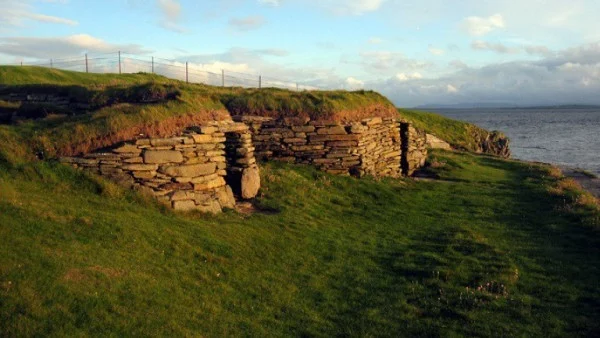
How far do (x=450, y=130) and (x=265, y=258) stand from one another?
46.3 metres

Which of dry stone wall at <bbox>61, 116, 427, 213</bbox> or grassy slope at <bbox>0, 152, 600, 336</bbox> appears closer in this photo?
grassy slope at <bbox>0, 152, 600, 336</bbox>

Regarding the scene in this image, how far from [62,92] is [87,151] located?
348 inches

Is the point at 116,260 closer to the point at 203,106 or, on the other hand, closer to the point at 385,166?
the point at 203,106

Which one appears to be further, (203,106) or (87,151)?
(203,106)

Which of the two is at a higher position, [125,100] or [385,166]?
[125,100]

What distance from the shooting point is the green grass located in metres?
48.9

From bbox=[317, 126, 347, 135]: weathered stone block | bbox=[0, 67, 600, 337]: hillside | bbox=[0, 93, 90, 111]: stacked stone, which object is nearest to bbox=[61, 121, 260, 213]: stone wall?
bbox=[0, 67, 600, 337]: hillside

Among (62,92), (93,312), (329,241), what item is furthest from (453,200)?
(62,92)

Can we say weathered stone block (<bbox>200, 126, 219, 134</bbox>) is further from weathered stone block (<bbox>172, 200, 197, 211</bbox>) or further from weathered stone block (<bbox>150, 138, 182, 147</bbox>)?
weathered stone block (<bbox>172, 200, 197, 211</bbox>)

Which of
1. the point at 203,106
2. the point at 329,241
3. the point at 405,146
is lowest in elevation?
the point at 329,241

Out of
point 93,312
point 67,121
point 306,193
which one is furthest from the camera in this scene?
point 306,193

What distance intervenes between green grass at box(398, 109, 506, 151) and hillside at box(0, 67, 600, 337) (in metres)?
32.3

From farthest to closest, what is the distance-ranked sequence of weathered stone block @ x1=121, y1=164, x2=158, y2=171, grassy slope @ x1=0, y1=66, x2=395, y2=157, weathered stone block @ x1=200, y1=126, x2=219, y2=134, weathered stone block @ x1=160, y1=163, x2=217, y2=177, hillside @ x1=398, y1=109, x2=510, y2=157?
hillside @ x1=398, y1=109, x2=510, y2=157
weathered stone block @ x1=200, y1=126, x2=219, y2=134
weathered stone block @ x1=160, y1=163, x2=217, y2=177
grassy slope @ x1=0, y1=66, x2=395, y2=157
weathered stone block @ x1=121, y1=164, x2=158, y2=171

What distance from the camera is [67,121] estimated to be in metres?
13.7
